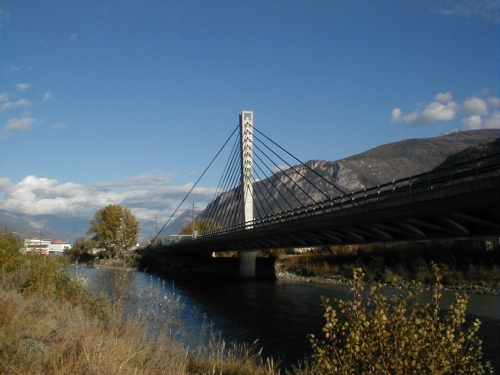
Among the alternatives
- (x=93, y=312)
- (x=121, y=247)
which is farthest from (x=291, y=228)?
(x=93, y=312)

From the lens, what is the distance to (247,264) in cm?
5550

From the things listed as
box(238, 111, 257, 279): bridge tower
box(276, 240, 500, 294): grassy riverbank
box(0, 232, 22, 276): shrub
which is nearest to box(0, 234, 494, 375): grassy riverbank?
box(0, 232, 22, 276): shrub

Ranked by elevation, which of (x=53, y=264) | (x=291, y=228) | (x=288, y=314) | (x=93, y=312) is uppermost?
(x=291, y=228)

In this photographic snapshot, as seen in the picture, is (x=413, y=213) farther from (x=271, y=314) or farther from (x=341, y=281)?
(x=341, y=281)

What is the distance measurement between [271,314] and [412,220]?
31.4 feet

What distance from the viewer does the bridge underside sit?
17828 millimetres

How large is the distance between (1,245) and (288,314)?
1495cm

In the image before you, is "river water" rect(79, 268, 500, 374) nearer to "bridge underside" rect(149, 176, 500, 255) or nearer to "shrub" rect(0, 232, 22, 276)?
"shrub" rect(0, 232, 22, 276)

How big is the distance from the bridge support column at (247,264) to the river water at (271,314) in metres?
11.6

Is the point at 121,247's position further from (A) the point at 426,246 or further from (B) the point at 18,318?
(A) the point at 426,246

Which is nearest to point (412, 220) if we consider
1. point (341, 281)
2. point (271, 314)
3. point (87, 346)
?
point (271, 314)

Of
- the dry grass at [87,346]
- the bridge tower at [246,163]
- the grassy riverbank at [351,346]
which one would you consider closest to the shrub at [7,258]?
the dry grass at [87,346]

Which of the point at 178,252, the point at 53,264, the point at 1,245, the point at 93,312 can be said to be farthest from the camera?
the point at 178,252

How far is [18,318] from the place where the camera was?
32.1 ft
